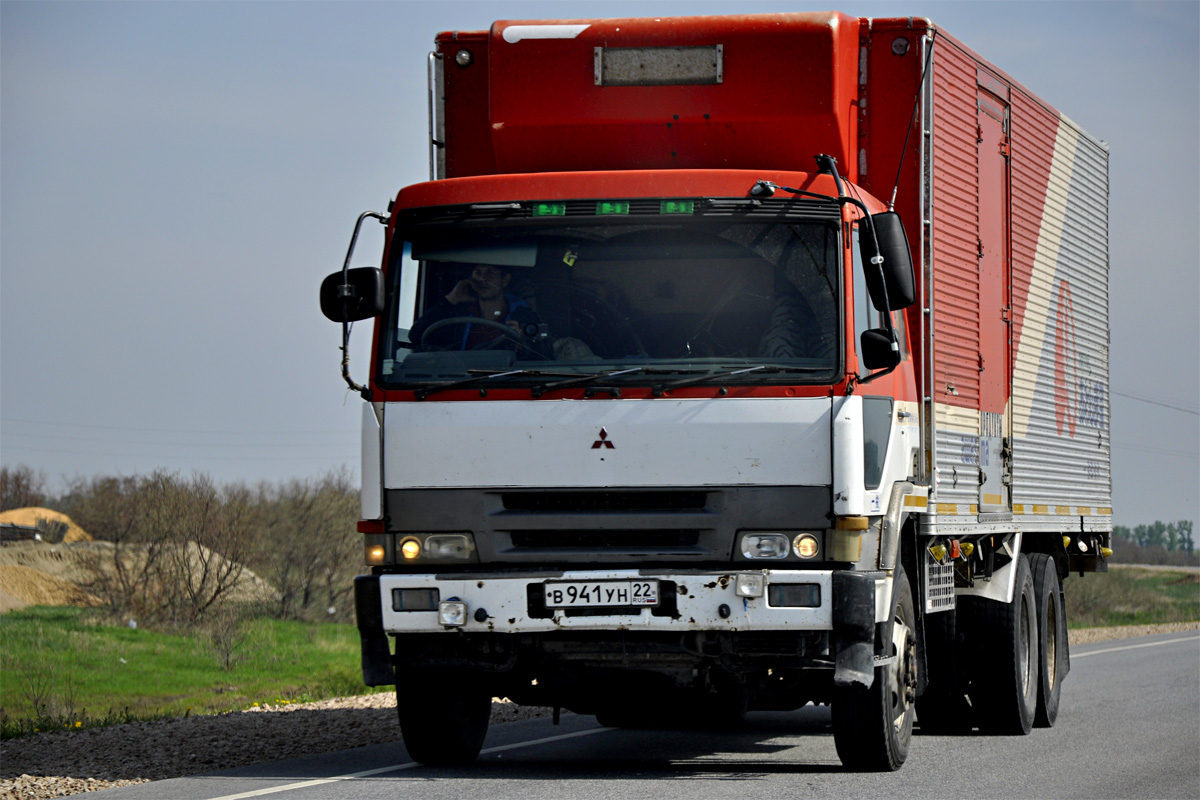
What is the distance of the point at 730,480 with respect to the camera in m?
7.61

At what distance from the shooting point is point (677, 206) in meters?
7.95

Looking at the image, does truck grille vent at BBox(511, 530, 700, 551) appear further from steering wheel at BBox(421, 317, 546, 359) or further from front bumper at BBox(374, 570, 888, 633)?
steering wheel at BBox(421, 317, 546, 359)

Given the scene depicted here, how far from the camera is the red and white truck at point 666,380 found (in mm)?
7621

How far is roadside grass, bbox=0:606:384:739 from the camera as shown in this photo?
70.4ft

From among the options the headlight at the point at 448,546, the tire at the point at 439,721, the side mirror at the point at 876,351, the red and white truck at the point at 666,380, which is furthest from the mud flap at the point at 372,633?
the side mirror at the point at 876,351

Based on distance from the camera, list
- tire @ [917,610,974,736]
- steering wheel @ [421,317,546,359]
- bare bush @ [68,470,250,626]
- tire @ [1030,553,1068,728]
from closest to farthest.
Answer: steering wheel @ [421,317,546,359] → tire @ [917,610,974,736] → tire @ [1030,553,1068,728] → bare bush @ [68,470,250,626]

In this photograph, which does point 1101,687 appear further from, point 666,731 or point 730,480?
point 730,480

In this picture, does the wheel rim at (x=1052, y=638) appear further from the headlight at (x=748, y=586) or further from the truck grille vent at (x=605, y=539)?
the truck grille vent at (x=605, y=539)

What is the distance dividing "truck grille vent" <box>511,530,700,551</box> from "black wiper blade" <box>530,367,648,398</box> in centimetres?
69

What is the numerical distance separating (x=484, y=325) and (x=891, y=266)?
2.01 m

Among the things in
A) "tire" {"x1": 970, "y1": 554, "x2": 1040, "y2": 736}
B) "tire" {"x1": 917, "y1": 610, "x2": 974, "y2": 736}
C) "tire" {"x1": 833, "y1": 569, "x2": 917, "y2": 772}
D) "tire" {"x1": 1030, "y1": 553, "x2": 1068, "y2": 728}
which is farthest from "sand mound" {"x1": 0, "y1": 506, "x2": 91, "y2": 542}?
"tire" {"x1": 833, "y1": 569, "x2": 917, "y2": 772}

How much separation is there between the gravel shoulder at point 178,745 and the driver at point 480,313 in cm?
308

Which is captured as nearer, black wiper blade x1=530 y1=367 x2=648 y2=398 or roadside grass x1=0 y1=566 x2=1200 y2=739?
black wiper blade x1=530 y1=367 x2=648 y2=398

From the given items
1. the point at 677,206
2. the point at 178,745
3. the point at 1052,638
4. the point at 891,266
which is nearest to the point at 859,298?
the point at 891,266
